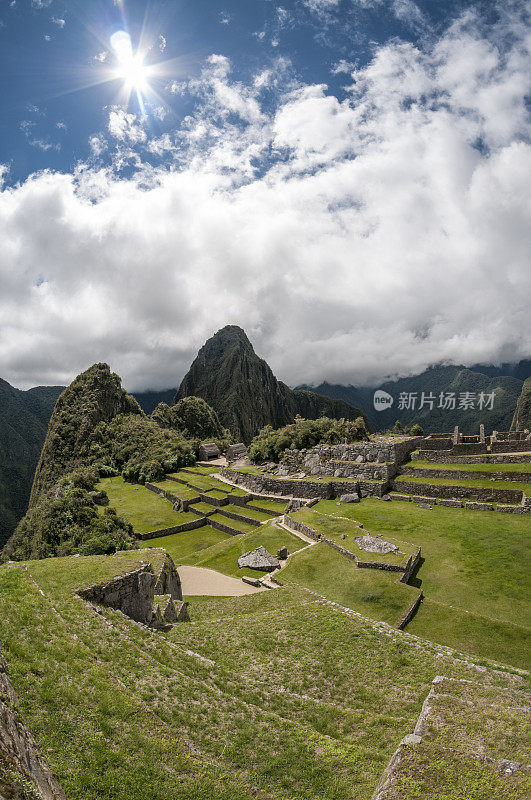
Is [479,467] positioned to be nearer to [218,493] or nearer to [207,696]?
[218,493]

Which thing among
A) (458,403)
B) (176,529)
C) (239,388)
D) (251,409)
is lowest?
(176,529)

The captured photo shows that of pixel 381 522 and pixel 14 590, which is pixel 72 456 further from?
pixel 14 590

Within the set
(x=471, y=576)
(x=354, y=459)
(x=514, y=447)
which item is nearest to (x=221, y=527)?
(x=354, y=459)

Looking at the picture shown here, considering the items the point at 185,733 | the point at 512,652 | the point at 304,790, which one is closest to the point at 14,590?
the point at 185,733

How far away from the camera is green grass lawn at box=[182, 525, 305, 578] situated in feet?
79.0

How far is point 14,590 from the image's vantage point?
899cm

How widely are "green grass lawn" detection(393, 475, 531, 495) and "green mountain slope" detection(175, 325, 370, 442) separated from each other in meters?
108

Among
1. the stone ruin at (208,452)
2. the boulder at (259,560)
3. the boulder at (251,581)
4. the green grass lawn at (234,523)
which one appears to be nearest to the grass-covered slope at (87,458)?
the stone ruin at (208,452)

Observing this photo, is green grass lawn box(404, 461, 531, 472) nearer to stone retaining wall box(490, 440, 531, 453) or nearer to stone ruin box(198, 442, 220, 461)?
stone retaining wall box(490, 440, 531, 453)

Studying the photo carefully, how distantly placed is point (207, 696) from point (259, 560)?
14.5 metres

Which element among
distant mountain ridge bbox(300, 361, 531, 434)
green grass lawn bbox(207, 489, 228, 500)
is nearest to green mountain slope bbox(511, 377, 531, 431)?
distant mountain ridge bbox(300, 361, 531, 434)

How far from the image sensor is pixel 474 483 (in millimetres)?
28000

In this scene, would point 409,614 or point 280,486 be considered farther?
point 280,486

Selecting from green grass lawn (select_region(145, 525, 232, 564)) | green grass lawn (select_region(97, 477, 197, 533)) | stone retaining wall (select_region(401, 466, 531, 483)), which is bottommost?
green grass lawn (select_region(145, 525, 232, 564))
